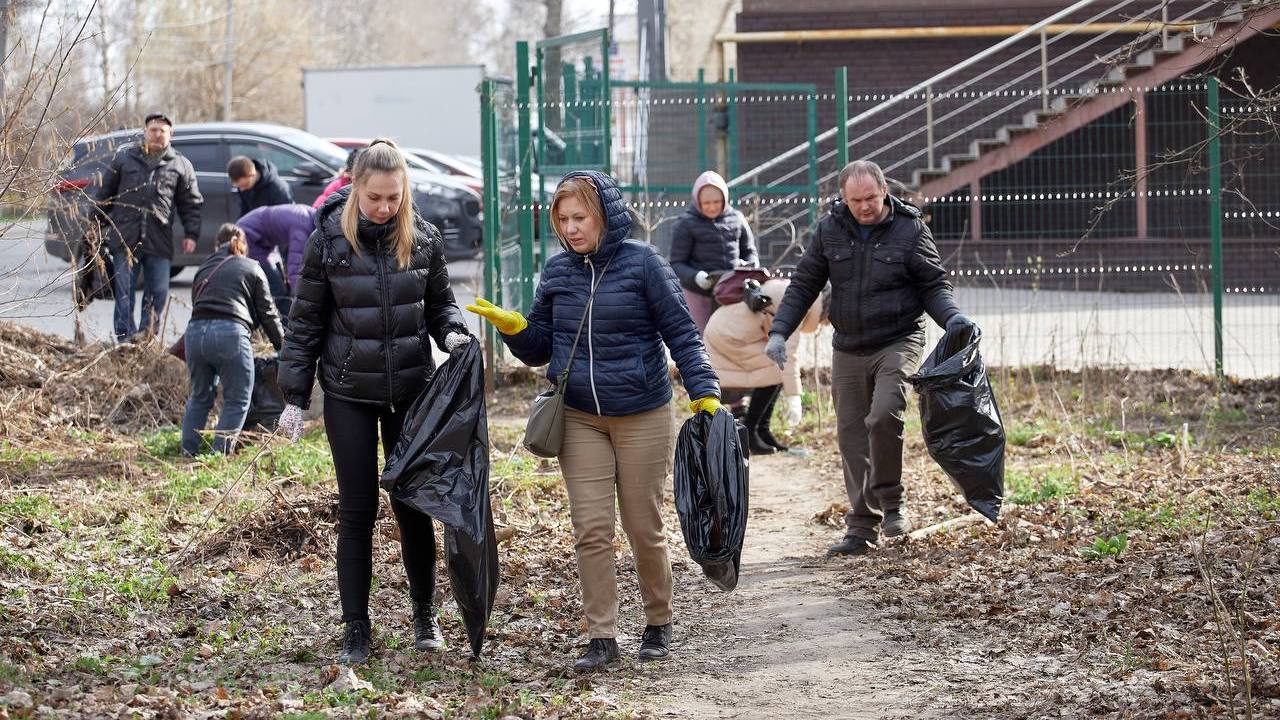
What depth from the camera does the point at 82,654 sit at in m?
5.32

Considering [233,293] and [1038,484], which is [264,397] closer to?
[233,293]

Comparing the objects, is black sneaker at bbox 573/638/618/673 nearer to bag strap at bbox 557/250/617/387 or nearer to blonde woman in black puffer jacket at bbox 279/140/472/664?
blonde woman in black puffer jacket at bbox 279/140/472/664

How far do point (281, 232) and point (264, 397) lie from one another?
5.11ft

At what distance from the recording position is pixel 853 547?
23.5ft

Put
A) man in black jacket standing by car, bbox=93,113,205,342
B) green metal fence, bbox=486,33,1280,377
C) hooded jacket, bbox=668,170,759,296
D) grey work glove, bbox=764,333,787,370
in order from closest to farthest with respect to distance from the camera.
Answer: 1. grey work glove, bbox=764,333,787,370
2. hooded jacket, bbox=668,170,759,296
3. man in black jacket standing by car, bbox=93,113,205,342
4. green metal fence, bbox=486,33,1280,377

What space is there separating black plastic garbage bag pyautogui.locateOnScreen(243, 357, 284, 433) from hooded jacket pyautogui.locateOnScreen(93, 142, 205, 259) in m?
2.40

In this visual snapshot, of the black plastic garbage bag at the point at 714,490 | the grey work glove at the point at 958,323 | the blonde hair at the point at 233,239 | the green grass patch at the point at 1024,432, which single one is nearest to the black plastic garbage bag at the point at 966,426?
the grey work glove at the point at 958,323

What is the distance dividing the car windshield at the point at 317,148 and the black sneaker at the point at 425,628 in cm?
1265

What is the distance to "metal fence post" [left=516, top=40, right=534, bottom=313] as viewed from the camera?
38.4 feet

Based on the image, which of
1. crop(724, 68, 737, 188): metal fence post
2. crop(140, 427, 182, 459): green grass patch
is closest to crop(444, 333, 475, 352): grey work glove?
crop(140, 427, 182, 459): green grass patch

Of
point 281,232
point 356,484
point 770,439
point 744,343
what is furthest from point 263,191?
point 356,484

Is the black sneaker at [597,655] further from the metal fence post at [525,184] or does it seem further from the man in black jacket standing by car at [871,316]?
the metal fence post at [525,184]

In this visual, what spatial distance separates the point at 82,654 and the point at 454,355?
1.77 metres

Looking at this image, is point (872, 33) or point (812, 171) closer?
Answer: point (812, 171)
